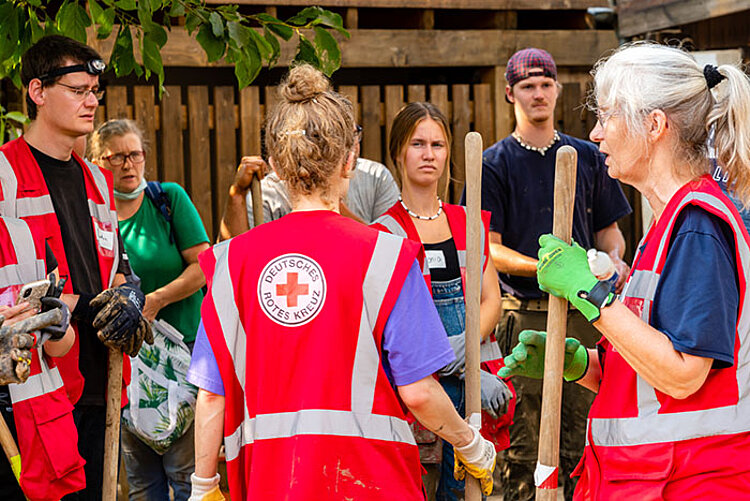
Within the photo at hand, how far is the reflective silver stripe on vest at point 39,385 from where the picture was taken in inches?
117

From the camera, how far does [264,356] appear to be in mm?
2242

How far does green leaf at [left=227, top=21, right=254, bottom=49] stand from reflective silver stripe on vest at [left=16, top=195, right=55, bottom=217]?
843 mm

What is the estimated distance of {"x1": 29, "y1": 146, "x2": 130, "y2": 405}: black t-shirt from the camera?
129 inches

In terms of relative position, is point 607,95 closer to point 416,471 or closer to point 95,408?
point 416,471

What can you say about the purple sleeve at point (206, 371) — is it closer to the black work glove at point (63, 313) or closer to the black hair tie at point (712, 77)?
the black work glove at point (63, 313)

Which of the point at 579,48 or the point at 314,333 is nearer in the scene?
the point at 314,333

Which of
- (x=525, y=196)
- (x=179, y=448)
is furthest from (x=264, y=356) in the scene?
(x=525, y=196)

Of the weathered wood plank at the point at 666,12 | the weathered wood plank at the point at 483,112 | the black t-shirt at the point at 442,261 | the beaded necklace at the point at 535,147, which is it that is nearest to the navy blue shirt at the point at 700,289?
the black t-shirt at the point at 442,261

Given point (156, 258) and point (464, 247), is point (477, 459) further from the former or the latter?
point (156, 258)

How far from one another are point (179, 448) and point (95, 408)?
0.70m

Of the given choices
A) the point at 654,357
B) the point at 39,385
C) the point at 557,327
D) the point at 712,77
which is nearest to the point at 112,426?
the point at 39,385

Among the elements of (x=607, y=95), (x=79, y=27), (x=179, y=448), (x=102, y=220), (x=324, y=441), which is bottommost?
(x=179, y=448)

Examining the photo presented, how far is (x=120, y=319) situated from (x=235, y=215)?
101 centimetres

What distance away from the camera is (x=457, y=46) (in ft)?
19.5
